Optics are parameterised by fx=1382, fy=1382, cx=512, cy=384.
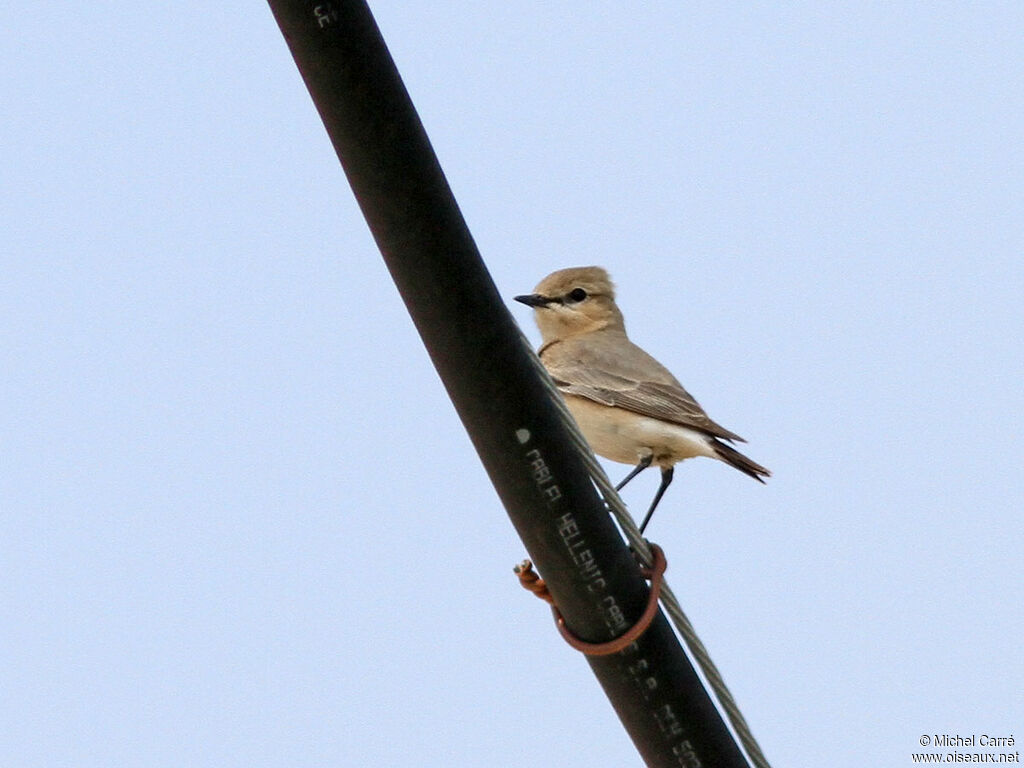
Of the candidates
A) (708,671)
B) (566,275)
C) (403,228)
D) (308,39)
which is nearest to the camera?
(308,39)

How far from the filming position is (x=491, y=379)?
448 centimetres

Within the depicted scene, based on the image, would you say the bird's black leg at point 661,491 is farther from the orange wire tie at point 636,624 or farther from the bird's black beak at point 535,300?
the orange wire tie at point 636,624

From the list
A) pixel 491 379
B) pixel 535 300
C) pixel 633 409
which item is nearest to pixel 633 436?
pixel 633 409

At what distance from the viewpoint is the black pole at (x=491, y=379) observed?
4043 millimetres

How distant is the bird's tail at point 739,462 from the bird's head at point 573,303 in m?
2.33

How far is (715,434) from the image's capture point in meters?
9.59

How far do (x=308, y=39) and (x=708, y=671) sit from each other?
2358mm

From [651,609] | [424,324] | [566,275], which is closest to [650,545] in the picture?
[651,609]

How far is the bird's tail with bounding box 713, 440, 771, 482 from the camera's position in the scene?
9.18 m

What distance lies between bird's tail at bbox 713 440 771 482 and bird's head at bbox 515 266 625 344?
2.33 meters

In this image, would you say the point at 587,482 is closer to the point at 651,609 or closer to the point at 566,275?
the point at 651,609

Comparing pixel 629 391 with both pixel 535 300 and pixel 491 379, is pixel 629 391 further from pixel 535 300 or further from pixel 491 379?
pixel 491 379

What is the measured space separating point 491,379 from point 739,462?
5123mm

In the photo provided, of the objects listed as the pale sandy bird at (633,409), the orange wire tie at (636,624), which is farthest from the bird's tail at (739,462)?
the orange wire tie at (636,624)
